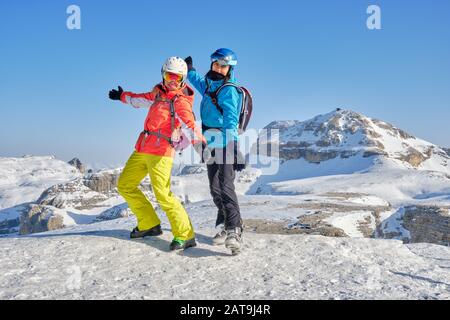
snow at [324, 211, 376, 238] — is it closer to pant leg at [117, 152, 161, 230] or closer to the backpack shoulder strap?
pant leg at [117, 152, 161, 230]

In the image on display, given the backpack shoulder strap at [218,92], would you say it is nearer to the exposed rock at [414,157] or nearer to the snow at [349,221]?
→ the snow at [349,221]

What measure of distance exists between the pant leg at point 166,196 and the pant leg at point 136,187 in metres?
0.28

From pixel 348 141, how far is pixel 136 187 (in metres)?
138

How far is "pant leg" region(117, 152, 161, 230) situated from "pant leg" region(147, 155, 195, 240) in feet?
0.93

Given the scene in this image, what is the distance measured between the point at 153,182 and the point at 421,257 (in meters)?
4.60

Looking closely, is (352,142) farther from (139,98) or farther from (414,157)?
(139,98)

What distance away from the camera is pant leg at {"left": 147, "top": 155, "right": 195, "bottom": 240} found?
633 cm

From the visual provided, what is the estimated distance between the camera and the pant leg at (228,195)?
6594 mm

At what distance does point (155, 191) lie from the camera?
6.25m

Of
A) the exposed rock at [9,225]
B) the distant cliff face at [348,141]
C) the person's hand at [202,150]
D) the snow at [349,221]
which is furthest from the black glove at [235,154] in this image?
the exposed rock at [9,225]

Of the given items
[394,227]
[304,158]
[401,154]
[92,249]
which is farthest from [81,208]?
[92,249]

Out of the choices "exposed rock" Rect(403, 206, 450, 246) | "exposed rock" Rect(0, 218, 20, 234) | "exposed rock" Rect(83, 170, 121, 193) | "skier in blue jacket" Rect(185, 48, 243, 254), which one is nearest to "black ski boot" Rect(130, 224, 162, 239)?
"skier in blue jacket" Rect(185, 48, 243, 254)

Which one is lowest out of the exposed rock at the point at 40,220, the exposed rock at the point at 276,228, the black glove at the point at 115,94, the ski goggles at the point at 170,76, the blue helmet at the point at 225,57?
the exposed rock at the point at 40,220
